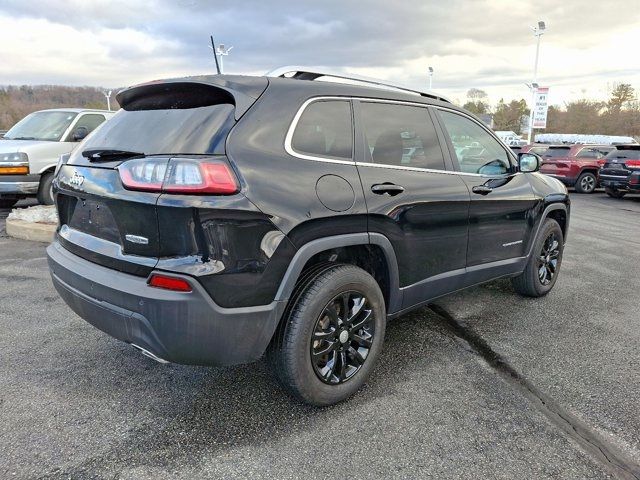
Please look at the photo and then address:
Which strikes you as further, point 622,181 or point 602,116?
point 602,116

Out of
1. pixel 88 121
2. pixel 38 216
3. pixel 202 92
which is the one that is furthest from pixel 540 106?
pixel 202 92

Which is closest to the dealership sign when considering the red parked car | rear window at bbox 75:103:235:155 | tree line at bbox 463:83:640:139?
the red parked car

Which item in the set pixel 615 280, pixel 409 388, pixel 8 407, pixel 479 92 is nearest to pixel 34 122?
pixel 8 407

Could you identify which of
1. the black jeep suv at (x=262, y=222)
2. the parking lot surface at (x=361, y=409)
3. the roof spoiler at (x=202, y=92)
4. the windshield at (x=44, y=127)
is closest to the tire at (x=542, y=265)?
the parking lot surface at (x=361, y=409)

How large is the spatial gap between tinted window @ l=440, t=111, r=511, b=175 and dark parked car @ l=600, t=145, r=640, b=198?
11.9 m

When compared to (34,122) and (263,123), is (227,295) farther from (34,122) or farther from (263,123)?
(34,122)

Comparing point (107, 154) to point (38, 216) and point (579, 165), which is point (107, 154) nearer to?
point (38, 216)

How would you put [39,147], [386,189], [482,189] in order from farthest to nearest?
[39,147]
[482,189]
[386,189]

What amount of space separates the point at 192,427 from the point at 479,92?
85195 mm

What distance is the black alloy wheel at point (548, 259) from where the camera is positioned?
180 inches

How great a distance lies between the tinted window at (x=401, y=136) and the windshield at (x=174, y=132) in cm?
93

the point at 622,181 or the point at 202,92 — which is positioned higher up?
the point at 202,92

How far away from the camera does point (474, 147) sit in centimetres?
378

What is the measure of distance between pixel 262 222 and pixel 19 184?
286 inches
